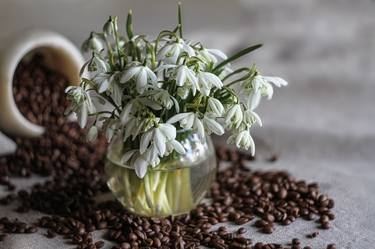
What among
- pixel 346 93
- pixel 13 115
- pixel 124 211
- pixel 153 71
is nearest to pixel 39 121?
pixel 13 115

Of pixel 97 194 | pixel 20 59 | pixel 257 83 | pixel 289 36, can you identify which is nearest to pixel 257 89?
pixel 257 83

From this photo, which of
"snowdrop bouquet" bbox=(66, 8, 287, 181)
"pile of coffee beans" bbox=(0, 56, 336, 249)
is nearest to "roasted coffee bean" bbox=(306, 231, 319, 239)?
"pile of coffee beans" bbox=(0, 56, 336, 249)

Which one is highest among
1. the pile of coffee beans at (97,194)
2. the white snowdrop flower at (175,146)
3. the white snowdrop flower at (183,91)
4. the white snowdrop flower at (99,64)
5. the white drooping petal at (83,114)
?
the white snowdrop flower at (99,64)

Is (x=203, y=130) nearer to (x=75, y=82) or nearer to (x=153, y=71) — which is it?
(x=153, y=71)

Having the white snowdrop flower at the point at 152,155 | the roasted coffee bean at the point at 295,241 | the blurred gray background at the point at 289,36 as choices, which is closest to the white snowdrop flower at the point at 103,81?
the white snowdrop flower at the point at 152,155

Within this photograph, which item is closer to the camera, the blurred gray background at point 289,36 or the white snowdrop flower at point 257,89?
the white snowdrop flower at point 257,89

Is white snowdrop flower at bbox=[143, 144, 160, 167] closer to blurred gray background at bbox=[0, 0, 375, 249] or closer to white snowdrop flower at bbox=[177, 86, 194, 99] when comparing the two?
white snowdrop flower at bbox=[177, 86, 194, 99]

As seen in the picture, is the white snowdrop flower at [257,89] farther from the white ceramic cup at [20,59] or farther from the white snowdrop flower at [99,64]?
the white ceramic cup at [20,59]
